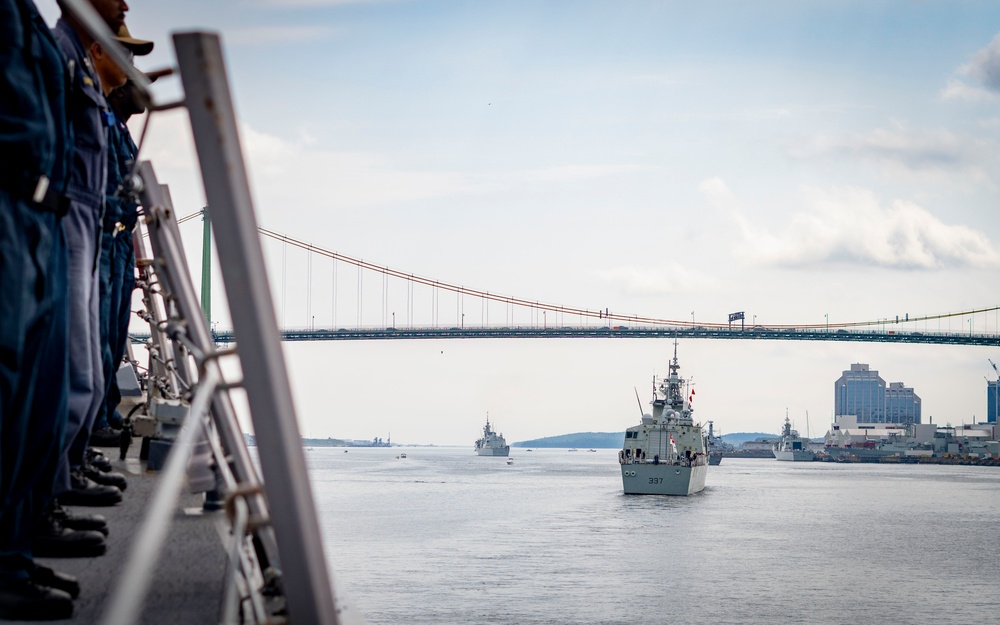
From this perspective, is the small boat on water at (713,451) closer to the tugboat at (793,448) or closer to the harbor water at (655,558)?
the tugboat at (793,448)

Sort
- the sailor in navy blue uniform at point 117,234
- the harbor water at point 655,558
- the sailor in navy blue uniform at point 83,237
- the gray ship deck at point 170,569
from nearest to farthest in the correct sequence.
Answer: the gray ship deck at point 170,569, the sailor in navy blue uniform at point 83,237, the sailor in navy blue uniform at point 117,234, the harbor water at point 655,558

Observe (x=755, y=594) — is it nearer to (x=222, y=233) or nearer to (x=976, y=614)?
(x=976, y=614)

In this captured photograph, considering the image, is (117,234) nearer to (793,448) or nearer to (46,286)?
(46,286)

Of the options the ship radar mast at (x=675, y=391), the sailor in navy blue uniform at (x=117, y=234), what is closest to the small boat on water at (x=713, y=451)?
the ship radar mast at (x=675, y=391)

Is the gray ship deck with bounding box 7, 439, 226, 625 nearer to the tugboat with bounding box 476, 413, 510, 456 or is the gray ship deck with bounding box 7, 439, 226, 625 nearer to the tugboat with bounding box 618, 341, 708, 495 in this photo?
the tugboat with bounding box 618, 341, 708, 495

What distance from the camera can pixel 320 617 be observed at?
992mm

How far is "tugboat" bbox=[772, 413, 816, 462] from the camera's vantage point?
422 ft

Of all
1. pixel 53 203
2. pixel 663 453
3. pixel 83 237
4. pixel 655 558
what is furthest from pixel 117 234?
pixel 663 453

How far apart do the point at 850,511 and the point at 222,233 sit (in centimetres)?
4668

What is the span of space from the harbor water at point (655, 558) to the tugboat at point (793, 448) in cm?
8053

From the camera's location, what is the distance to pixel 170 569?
205 centimetres

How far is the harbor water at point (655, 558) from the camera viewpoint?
19.8 metres

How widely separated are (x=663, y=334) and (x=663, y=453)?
1486 centimetres

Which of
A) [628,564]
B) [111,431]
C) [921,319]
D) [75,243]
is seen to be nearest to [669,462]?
[628,564]
